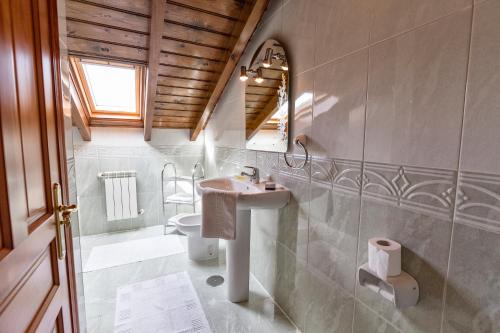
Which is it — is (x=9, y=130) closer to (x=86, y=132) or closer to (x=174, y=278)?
(x=174, y=278)

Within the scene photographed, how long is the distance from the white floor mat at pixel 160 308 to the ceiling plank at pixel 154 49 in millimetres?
1740

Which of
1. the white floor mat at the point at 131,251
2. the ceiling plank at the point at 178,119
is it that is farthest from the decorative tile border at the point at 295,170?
the ceiling plank at the point at 178,119

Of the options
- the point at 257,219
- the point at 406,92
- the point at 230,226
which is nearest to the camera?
the point at 406,92

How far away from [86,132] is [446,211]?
10.9ft

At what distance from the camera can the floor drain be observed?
2.12 metres

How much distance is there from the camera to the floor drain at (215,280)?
2.12 m

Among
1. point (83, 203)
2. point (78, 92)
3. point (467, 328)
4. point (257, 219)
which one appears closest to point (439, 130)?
point (467, 328)

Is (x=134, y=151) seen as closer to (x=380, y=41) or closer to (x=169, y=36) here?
(x=169, y=36)

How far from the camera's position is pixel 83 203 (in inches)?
121

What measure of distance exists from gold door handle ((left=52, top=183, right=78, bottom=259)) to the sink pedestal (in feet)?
3.80

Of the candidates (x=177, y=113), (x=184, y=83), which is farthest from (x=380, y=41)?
(x=177, y=113)

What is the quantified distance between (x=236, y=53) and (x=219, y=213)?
1.43 metres

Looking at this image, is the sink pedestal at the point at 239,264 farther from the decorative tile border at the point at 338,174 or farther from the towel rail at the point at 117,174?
the towel rail at the point at 117,174

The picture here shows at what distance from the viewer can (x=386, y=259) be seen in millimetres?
900
